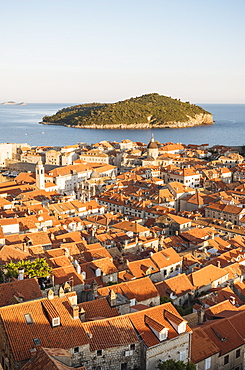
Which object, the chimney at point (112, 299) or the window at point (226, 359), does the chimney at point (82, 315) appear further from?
the window at point (226, 359)

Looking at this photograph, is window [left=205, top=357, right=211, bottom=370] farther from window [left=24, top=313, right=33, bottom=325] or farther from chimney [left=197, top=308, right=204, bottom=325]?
window [left=24, top=313, right=33, bottom=325]

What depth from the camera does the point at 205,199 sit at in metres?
51.8

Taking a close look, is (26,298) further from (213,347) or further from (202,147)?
(202,147)

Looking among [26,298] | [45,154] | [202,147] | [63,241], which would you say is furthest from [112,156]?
[26,298]

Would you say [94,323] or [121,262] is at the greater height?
[94,323]

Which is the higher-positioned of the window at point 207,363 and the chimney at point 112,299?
the chimney at point 112,299

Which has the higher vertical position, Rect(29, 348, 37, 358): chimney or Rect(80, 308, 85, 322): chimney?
Rect(80, 308, 85, 322): chimney

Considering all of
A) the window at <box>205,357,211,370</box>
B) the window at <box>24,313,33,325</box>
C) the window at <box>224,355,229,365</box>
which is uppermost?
the window at <box>24,313,33,325</box>

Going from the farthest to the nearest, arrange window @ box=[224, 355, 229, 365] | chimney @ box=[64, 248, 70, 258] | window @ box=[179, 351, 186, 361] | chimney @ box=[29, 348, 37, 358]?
chimney @ box=[64, 248, 70, 258], window @ box=[224, 355, 229, 365], window @ box=[179, 351, 186, 361], chimney @ box=[29, 348, 37, 358]

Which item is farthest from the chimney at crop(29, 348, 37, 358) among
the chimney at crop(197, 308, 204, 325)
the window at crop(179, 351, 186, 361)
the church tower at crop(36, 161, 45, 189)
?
the church tower at crop(36, 161, 45, 189)

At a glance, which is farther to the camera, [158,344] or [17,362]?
[158,344]

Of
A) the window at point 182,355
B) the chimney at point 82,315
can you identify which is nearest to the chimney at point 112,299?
the chimney at point 82,315

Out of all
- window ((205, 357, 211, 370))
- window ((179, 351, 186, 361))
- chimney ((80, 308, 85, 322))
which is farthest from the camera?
window ((205, 357, 211, 370))

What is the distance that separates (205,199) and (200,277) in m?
28.1
